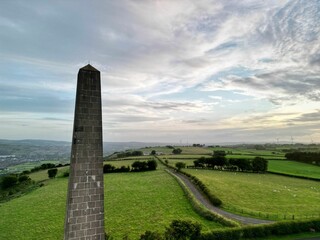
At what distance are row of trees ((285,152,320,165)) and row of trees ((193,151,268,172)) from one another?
24.5 meters

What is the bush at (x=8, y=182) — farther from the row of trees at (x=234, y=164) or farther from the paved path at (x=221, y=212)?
the row of trees at (x=234, y=164)

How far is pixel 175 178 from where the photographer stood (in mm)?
62000

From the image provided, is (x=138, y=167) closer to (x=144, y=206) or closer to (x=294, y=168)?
(x=144, y=206)

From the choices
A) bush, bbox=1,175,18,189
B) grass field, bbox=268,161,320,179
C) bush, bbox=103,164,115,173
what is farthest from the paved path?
bush, bbox=1,175,18,189

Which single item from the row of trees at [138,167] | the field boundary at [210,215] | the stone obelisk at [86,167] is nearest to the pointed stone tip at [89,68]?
the stone obelisk at [86,167]

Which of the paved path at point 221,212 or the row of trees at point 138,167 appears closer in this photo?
the paved path at point 221,212

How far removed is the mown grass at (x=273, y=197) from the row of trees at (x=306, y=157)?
102 ft

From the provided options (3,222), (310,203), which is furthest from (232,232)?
(3,222)

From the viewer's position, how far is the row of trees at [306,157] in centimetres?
8994

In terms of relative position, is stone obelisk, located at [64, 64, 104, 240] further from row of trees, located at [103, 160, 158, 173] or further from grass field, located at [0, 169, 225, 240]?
row of trees, located at [103, 160, 158, 173]

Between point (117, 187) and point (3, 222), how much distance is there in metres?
24.6

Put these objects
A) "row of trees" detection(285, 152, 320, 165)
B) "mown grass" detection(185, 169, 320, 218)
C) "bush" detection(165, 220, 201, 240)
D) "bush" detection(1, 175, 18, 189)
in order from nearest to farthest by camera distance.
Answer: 1. "bush" detection(165, 220, 201, 240)
2. "mown grass" detection(185, 169, 320, 218)
3. "bush" detection(1, 175, 18, 189)
4. "row of trees" detection(285, 152, 320, 165)

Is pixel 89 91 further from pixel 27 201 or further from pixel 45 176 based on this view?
pixel 45 176

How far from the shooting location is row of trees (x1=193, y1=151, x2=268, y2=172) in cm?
7925
